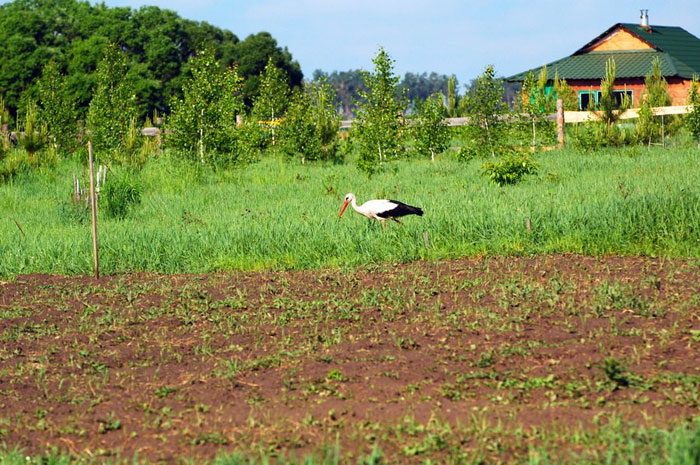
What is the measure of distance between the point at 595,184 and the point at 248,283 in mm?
6975

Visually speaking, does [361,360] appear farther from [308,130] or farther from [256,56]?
[256,56]

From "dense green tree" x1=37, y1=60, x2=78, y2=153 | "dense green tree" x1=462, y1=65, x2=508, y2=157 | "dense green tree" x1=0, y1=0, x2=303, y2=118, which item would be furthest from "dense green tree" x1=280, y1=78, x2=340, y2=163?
"dense green tree" x1=0, y1=0, x2=303, y2=118

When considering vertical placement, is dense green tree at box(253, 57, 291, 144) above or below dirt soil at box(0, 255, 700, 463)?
above

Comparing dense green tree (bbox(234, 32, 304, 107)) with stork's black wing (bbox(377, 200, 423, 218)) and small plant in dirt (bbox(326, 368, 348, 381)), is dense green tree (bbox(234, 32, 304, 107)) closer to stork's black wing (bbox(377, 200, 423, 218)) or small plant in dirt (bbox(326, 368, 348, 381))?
stork's black wing (bbox(377, 200, 423, 218))

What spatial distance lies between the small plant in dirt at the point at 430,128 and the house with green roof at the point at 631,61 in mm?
15459

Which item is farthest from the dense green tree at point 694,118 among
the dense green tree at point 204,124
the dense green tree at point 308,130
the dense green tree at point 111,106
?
the dense green tree at point 111,106

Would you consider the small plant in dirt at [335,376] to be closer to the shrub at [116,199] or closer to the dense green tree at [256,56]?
the shrub at [116,199]

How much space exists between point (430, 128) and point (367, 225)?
12206 mm

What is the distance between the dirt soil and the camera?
491cm

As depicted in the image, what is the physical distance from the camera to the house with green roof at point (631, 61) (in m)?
36.6

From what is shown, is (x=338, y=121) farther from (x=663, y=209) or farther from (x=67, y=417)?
(x=67, y=417)

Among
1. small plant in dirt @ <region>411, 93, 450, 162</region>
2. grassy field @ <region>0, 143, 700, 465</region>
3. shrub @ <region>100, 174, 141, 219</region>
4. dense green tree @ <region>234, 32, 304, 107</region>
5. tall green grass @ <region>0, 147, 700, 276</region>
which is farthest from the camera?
dense green tree @ <region>234, 32, 304, 107</region>

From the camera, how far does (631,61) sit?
38188mm

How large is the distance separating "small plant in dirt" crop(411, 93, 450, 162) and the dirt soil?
551 inches
